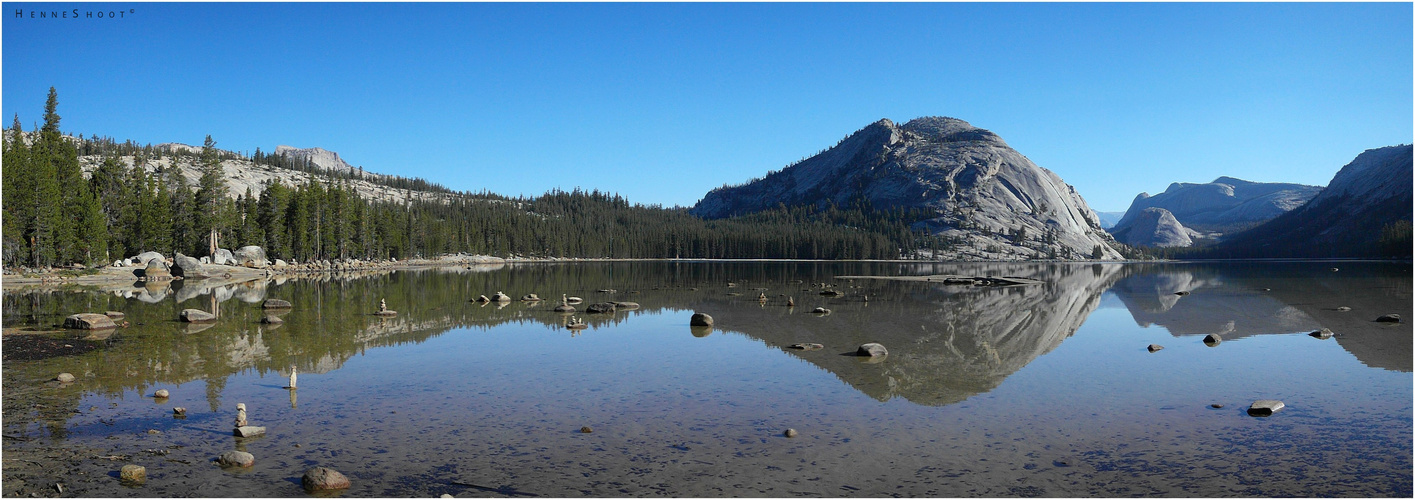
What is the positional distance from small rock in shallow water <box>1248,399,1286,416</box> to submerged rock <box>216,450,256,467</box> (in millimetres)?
27282

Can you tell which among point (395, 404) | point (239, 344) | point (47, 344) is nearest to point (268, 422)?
point (395, 404)

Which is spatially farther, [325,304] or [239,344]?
[325,304]

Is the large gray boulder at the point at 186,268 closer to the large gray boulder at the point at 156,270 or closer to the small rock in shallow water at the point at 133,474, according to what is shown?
the large gray boulder at the point at 156,270

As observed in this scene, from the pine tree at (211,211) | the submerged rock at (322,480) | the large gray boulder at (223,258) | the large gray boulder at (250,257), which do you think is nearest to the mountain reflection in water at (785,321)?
the submerged rock at (322,480)

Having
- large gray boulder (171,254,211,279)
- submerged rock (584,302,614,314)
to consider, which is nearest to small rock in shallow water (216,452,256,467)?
submerged rock (584,302,614,314)

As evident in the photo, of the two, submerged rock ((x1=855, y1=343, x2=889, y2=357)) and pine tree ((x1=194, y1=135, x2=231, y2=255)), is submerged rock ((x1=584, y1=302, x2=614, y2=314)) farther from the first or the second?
pine tree ((x1=194, y1=135, x2=231, y2=255))

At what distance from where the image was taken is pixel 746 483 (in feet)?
52.1

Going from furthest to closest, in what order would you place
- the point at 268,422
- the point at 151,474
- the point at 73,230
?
the point at 73,230 → the point at 268,422 → the point at 151,474

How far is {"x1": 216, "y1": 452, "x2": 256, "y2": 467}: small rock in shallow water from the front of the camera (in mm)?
16406

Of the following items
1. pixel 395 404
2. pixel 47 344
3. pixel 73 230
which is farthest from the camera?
pixel 73 230

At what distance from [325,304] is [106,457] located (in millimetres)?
45695

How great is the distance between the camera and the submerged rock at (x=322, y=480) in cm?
1496

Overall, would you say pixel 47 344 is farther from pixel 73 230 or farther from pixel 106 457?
pixel 73 230

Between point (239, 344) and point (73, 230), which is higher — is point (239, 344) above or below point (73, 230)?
below
